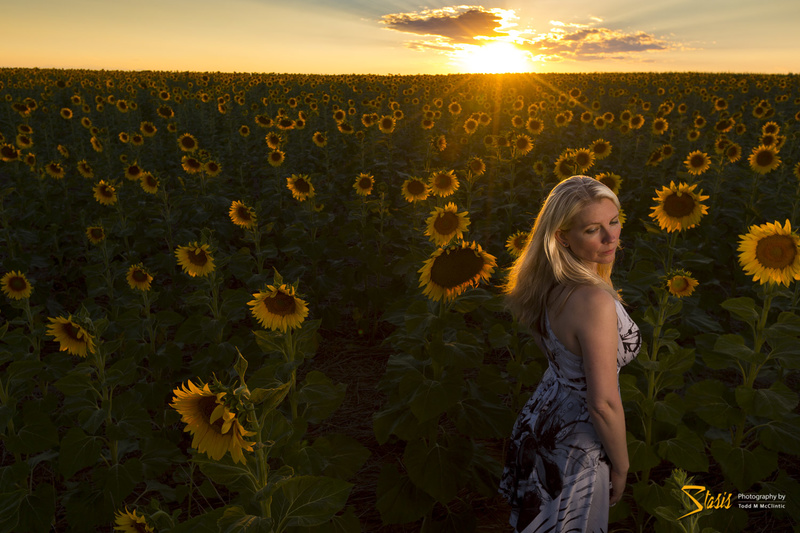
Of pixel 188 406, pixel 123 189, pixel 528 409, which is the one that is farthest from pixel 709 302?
pixel 123 189

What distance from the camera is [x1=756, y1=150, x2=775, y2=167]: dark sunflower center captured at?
7613 mm

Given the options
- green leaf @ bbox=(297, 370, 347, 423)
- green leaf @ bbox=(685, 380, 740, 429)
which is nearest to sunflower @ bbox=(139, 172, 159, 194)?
green leaf @ bbox=(297, 370, 347, 423)

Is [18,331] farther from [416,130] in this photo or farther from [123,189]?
[416,130]

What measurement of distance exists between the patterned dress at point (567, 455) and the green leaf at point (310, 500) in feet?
3.75

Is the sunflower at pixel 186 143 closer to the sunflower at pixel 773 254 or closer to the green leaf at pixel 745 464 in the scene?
the sunflower at pixel 773 254

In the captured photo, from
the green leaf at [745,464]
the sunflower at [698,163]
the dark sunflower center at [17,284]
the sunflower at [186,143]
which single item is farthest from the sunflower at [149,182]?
the sunflower at [698,163]

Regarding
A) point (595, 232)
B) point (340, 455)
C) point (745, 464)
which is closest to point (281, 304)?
point (340, 455)

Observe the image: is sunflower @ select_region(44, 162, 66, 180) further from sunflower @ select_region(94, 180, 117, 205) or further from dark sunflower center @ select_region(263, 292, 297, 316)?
dark sunflower center @ select_region(263, 292, 297, 316)

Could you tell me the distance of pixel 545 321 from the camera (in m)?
2.64

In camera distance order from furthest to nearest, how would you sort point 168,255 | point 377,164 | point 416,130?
point 416,130, point 377,164, point 168,255

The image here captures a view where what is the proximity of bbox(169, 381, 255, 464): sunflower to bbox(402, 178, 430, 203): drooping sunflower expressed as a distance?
176 inches

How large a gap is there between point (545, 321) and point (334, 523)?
176 cm

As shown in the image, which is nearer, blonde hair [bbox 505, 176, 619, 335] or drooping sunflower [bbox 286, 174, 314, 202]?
blonde hair [bbox 505, 176, 619, 335]

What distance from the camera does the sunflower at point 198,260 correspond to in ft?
14.4
